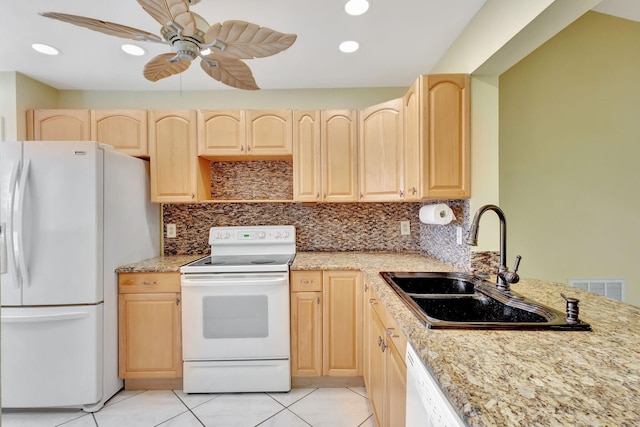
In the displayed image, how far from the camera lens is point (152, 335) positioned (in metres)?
2.02

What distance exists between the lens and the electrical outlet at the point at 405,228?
263 centimetres

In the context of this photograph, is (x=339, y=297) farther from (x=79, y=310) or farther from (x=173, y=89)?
(x=173, y=89)

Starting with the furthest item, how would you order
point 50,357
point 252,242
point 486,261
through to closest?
point 252,242 → point 50,357 → point 486,261

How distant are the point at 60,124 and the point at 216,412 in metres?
2.60

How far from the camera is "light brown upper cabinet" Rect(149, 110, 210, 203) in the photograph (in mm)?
2316

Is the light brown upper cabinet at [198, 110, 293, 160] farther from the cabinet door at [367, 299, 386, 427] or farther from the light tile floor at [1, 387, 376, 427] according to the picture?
the light tile floor at [1, 387, 376, 427]

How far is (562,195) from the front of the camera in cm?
215

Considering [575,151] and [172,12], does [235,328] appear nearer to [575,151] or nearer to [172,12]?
[172,12]

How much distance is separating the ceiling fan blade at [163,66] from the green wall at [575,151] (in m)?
2.23

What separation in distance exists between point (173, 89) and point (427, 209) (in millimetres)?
2510

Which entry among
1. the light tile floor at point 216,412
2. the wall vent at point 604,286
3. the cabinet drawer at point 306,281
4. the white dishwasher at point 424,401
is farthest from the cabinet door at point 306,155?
the wall vent at point 604,286

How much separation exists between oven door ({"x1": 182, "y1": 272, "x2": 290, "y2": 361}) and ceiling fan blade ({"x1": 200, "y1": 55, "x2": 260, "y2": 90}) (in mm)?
1268

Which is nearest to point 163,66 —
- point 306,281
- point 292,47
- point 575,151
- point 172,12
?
point 172,12

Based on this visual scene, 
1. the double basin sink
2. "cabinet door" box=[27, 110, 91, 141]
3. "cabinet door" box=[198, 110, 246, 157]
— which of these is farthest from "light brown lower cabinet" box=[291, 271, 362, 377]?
"cabinet door" box=[27, 110, 91, 141]
